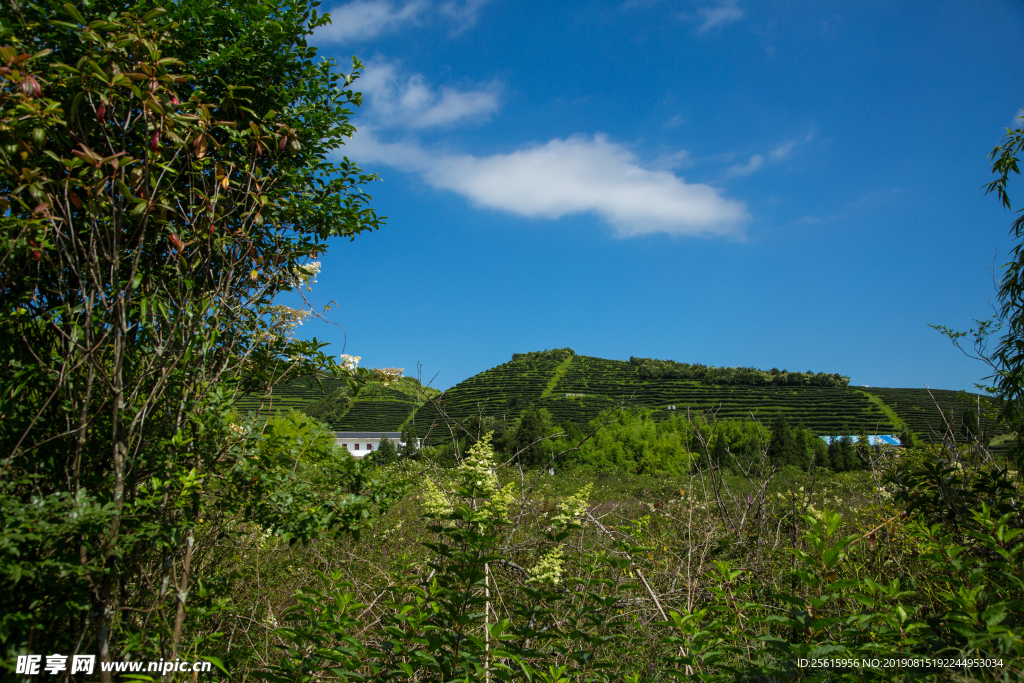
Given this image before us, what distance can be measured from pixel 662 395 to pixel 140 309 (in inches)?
2644

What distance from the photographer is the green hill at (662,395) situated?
50.9 metres

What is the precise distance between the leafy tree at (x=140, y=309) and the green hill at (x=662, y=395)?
1583 inches

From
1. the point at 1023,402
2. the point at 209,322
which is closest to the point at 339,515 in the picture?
the point at 209,322

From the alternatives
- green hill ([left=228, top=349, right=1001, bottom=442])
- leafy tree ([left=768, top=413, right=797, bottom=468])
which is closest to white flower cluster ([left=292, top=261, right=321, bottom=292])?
leafy tree ([left=768, top=413, right=797, bottom=468])

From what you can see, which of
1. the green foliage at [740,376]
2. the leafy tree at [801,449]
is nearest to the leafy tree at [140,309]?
the leafy tree at [801,449]

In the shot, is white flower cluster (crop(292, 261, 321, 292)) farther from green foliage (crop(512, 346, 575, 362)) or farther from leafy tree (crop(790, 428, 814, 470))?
green foliage (crop(512, 346, 575, 362))

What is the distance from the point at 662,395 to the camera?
65.4 metres

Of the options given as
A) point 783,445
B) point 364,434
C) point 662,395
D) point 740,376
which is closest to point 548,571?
point 783,445

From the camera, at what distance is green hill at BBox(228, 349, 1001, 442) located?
167 ft

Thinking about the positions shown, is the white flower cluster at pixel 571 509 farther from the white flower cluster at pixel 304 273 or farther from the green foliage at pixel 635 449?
the green foliage at pixel 635 449

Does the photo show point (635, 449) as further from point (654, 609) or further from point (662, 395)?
point (662, 395)

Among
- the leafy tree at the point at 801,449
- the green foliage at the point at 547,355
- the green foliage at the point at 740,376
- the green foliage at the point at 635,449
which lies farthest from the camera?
the green foliage at the point at 547,355

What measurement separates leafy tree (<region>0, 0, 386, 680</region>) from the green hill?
40202mm

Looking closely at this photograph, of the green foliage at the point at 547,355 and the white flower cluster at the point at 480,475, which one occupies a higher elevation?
the green foliage at the point at 547,355
